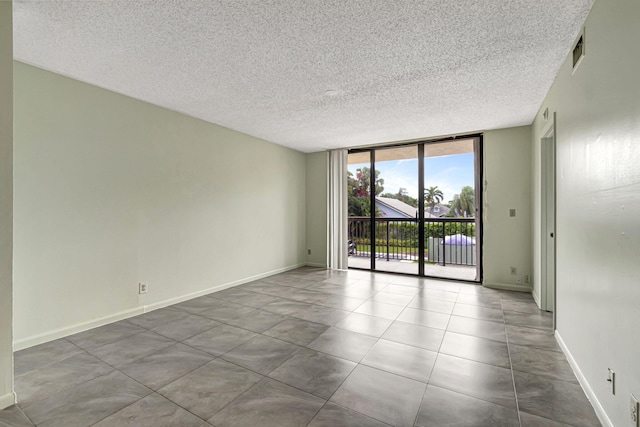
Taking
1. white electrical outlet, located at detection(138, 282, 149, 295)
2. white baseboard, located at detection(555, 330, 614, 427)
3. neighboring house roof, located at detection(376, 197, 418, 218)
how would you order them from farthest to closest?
neighboring house roof, located at detection(376, 197, 418, 218), white electrical outlet, located at detection(138, 282, 149, 295), white baseboard, located at detection(555, 330, 614, 427)

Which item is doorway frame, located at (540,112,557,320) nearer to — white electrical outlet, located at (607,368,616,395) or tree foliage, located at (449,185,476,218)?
tree foliage, located at (449,185,476,218)

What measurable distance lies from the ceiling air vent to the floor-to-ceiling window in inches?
103

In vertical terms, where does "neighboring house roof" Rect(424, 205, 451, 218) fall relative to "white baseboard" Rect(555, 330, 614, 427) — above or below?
above

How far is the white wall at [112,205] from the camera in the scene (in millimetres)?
2553

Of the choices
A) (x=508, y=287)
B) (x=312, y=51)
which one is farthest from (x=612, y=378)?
(x=508, y=287)

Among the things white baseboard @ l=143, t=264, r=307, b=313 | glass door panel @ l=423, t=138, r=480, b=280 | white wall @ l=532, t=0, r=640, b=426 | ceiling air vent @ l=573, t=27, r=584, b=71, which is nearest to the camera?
white wall @ l=532, t=0, r=640, b=426

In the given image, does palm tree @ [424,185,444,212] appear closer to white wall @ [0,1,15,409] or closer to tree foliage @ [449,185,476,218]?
tree foliage @ [449,185,476,218]

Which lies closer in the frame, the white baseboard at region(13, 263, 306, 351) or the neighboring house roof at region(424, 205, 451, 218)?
the white baseboard at region(13, 263, 306, 351)

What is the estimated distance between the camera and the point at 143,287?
3.39 metres

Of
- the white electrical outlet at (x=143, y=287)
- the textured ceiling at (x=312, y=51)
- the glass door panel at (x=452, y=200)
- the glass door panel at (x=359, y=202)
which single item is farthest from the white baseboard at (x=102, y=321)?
the glass door panel at (x=452, y=200)

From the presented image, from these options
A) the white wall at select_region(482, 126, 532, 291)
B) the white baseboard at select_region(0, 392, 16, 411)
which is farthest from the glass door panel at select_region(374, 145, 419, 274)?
the white baseboard at select_region(0, 392, 16, 411)

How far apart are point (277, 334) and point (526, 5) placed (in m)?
3.18

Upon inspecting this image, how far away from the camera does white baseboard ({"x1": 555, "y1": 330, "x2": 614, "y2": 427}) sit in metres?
1.60

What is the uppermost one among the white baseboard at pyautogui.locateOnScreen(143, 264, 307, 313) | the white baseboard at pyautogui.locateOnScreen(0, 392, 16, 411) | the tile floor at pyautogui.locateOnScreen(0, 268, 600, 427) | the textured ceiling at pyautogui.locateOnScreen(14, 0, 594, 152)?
the textured ceiling at pyautogui.locateOnScreen(14, 0, 594, 152)
